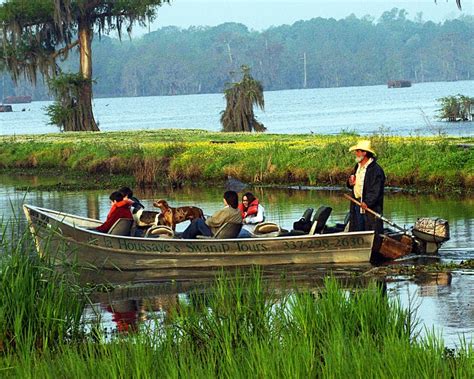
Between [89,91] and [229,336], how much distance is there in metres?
54.2

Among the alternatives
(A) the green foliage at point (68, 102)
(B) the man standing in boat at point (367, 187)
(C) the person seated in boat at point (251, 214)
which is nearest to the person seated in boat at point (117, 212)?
(C) the person seated in boat at point (251, 214)

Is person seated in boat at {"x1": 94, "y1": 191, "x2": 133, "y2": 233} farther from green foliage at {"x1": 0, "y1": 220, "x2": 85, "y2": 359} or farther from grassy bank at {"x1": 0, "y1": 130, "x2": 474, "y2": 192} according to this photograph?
grassy bank at {"x1": 0, "y1": 130, "x2": 474, "y2": 192}

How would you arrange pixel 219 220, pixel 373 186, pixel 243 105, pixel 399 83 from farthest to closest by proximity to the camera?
pixel 399 83 → pixel 243 105 → pixel 219 220 → pixel 373 186

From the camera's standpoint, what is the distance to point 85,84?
212 feet

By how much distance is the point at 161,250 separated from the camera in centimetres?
2108

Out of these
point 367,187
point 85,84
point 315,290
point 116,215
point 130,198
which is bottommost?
point 315,290

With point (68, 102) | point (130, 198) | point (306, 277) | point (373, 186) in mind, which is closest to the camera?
point (306, 277)

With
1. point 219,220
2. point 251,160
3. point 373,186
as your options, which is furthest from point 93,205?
point 373,186

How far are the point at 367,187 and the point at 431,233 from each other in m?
1.33

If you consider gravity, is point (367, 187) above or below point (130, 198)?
above

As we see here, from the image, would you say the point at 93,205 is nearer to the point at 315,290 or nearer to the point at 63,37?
the point at 315,290

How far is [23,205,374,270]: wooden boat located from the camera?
66.5 ft

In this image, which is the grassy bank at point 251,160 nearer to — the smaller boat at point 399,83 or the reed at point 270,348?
the reed at point 270,348

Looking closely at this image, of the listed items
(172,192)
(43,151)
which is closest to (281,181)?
(172,192)
